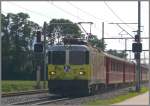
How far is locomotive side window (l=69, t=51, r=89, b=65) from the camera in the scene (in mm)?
32281

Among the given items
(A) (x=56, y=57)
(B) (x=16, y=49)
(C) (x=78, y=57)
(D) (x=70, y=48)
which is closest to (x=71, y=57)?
(C) (x=78, y=57)

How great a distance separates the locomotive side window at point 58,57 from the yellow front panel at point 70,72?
10.9 inches

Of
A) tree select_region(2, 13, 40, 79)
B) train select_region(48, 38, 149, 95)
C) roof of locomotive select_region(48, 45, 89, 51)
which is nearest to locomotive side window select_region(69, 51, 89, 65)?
train select_region(48, 38, 149, 95)

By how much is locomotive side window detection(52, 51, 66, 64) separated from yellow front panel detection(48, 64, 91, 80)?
0.28 meters

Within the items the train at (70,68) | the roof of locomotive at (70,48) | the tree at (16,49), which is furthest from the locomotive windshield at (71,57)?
the tree at (16,49)

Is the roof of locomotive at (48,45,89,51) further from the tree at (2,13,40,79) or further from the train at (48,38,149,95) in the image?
the tree at (2,13,40,79)

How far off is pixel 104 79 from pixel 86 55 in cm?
898

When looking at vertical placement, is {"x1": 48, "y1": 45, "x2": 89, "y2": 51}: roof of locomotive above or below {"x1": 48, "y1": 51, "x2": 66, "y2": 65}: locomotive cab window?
above

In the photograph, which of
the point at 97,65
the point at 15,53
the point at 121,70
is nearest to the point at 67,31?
the point at 121,70

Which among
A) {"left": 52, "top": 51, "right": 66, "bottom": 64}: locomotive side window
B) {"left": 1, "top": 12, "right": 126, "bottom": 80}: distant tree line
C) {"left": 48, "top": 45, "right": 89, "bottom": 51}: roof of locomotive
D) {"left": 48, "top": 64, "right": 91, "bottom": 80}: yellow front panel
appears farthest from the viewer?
{"left": 1, "top": 12, "right": 126, "bottom": 80}: distant tree line

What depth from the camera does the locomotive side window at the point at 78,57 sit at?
32281 mm

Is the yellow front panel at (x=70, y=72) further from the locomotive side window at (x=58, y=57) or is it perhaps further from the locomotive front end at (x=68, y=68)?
→ the locomotive side window at (x=58, y=57)

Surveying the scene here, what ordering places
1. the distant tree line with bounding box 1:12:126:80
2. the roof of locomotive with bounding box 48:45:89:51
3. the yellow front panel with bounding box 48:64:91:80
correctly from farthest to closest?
the distant tree line with bounding box 1:12:126:80 → the roof of locomotive with bounding box 48:45:89:51 → the yellow front panel with bounding box 48:64:91:80

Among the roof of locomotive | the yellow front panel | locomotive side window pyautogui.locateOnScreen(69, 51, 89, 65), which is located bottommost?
the yellow front panel
